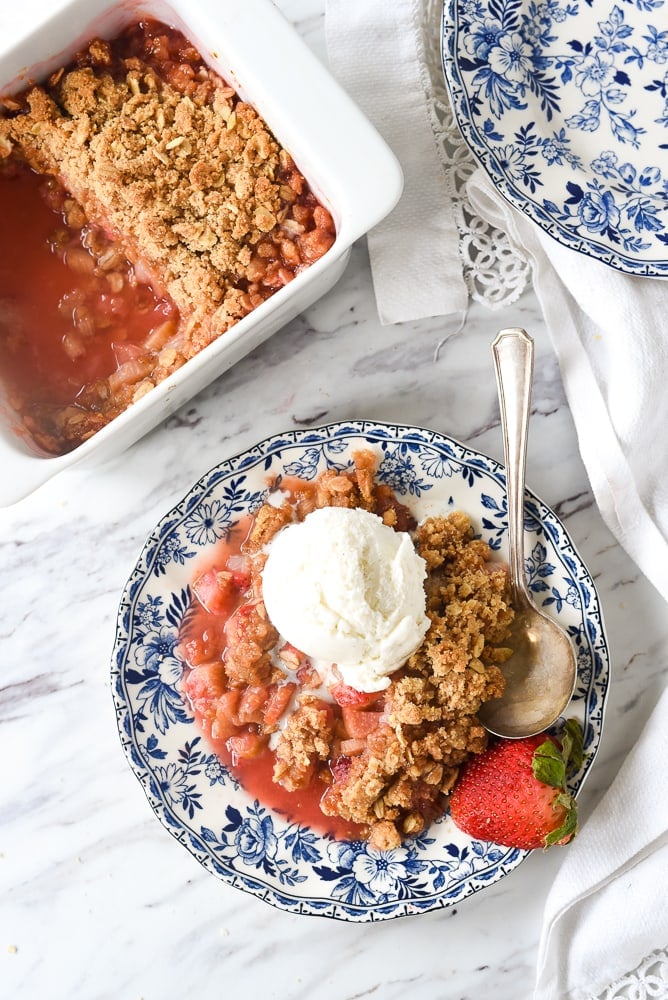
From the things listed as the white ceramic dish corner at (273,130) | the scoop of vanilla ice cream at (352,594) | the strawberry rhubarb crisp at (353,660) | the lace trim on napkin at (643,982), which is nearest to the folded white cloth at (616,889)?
the lace trim on napkin at (643,982)

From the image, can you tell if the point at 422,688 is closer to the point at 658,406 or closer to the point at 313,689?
the point at 313,689

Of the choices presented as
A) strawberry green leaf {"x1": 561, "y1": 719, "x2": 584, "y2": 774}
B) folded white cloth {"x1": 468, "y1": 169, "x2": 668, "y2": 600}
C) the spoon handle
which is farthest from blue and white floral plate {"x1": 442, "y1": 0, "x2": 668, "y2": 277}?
strawberry green leaf {"x1": 561, "y1": 719, "x2": 584, "y2": 774}

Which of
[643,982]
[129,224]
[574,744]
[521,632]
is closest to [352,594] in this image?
[521,632]

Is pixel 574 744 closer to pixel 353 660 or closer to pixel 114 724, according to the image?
pixel 353 660

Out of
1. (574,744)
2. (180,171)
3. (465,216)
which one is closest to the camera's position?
(180,171)

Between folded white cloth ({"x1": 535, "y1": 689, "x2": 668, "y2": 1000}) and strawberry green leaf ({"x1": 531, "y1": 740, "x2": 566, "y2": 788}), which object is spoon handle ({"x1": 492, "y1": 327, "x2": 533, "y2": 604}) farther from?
folded white cloth ({"x1": 535, "y1": 689, "x2": 668, "y2": 1000})

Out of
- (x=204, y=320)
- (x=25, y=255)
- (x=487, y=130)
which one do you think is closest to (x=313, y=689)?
(x=204, y=320)
